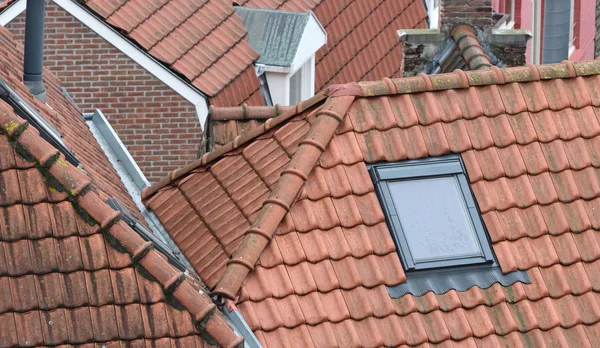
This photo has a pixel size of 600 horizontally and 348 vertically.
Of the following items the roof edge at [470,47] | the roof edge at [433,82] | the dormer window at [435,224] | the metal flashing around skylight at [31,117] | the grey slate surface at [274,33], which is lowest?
the dormer window at [435,224]

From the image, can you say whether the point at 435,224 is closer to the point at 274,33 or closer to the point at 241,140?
the point at 241,140

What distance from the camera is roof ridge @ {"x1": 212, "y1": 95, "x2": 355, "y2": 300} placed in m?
13.1

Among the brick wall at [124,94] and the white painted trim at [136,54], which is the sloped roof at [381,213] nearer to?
the white painted trim at [136,54]

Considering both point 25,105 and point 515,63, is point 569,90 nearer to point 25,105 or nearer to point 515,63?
point 515,63

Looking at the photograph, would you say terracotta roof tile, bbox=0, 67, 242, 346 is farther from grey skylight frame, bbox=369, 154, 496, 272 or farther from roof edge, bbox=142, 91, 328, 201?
roof edge, bbox=142, 91, 328, 201

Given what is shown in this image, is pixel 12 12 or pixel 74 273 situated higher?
pixel 12 12

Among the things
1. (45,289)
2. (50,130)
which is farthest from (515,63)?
(45,289)

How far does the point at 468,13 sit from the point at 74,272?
7344mm

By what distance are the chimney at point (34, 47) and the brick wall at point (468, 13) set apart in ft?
15.6

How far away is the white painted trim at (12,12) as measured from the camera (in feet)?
70.7

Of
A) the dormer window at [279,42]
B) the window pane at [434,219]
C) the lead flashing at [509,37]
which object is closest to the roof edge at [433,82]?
the window pane at [434,219]

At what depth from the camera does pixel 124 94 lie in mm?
22031

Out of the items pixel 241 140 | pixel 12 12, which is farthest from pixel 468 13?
pixel 12 12

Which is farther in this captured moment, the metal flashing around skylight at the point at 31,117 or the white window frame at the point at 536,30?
the white window frame at the point at 536,30
